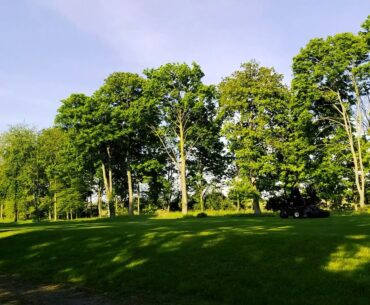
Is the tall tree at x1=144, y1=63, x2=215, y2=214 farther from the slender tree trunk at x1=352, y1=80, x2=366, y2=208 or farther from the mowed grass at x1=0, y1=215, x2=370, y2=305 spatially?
the mowed grass at x1=0, y1=215, x2=370, y2=305

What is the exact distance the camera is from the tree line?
1950 inches

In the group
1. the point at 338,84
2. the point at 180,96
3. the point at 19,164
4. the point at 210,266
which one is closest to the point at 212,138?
the point at 180,96

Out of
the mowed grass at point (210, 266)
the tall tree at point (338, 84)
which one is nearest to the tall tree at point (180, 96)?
the tall tree at point (338, 84)

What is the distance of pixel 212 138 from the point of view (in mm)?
62688

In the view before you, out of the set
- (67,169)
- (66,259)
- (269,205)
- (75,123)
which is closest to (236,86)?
(269,205)

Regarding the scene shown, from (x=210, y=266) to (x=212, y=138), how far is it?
50259mm

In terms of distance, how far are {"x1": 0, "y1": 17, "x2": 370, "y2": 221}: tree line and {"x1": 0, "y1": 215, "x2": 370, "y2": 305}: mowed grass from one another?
34.9 meters

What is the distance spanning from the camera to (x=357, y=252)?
495 inches

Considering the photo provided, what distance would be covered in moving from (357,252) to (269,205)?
136 feet

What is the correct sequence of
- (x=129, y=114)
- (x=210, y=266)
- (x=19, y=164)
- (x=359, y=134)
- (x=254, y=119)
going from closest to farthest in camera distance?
(x=210, y=266), (x=359, y=134), (x=254, y=119), (x=129, y=114), (x=19, y=164)

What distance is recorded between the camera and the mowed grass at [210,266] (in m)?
10.3

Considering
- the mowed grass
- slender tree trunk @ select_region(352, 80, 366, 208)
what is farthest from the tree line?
the mowed grass

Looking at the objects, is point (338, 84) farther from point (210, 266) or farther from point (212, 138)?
point (210, 266)

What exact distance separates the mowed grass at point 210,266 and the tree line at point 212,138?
34.9m
